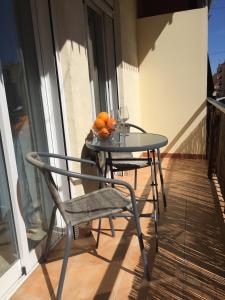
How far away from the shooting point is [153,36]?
451 centimetres

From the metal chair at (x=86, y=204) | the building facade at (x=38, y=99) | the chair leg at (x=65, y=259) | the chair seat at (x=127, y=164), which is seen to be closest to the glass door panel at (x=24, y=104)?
the building facade at (x=38, y=99)

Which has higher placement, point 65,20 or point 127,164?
point 65,20

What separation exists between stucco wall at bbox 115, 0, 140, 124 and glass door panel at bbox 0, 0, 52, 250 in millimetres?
1950

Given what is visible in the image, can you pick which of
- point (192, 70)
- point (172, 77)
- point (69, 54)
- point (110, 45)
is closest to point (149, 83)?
point (172, 77)

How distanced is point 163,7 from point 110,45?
7.37 ft

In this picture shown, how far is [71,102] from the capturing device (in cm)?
210

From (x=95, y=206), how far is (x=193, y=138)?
3297 mm

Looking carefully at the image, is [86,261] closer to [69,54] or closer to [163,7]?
[69,54]

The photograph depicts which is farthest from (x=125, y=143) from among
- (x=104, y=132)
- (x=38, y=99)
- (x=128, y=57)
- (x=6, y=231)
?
(x=128, y=57)

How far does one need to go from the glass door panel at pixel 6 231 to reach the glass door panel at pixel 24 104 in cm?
8

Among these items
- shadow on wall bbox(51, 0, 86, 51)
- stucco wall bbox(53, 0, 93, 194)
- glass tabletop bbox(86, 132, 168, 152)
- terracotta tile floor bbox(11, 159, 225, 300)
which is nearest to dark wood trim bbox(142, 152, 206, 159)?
terracotta tile floor bbox(11, 159, 225, 300)

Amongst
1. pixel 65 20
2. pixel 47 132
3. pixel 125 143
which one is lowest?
pixel 125 143

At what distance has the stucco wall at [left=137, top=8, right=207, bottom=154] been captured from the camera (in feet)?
14.3

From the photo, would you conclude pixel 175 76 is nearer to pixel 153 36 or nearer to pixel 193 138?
pixel 153 36
